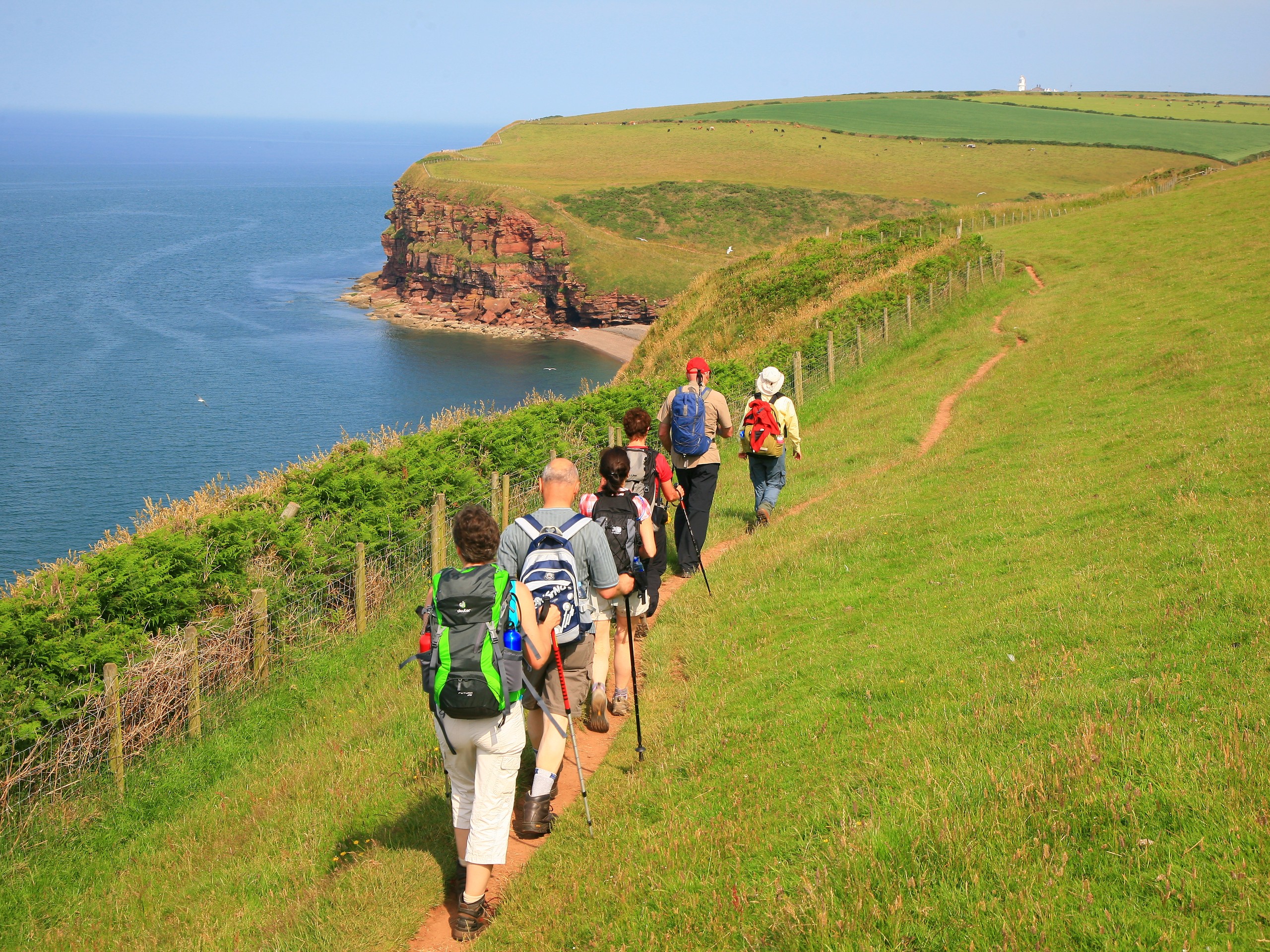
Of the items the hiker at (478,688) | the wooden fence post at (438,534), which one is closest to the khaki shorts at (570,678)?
the hiker at (478,688)

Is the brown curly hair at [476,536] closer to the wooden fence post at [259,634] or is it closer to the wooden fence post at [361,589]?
the wooden fence post at [259,634]

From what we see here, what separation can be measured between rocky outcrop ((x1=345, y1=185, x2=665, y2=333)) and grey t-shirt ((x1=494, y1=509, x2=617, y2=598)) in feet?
350

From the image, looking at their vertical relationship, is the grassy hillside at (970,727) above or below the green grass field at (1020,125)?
below

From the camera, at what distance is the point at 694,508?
1111 cm

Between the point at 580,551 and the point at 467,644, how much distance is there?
4.81ft

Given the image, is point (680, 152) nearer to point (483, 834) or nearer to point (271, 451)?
point (271, 451)

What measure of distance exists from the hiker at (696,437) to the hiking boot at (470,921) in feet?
16.8

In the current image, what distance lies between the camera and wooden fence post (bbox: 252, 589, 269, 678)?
396 inches

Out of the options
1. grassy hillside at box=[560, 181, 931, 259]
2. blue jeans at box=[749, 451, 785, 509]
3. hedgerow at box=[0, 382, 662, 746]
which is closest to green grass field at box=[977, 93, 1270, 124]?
grassy hillside at box=[560, 181, 931, 259]

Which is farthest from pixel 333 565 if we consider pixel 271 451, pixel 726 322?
pixel 271 451

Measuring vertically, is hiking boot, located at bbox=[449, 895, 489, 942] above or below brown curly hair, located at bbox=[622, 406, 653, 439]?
below

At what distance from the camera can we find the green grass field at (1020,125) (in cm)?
13088

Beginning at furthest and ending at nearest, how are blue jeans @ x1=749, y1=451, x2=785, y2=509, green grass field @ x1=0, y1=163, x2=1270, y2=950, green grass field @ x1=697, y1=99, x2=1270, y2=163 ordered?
green grass field @ x1=697, y1=99, x2=1270, y2=163 → blue jeans @ x1=749, y1=451, x2=785, y2=509 → green grass field @ x1=0, y1=163, x2=1270, y2=950

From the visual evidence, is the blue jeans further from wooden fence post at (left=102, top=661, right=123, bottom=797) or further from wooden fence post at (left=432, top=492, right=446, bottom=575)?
wooden fence post at (left=102, top=661, right=123, bottom=797)
